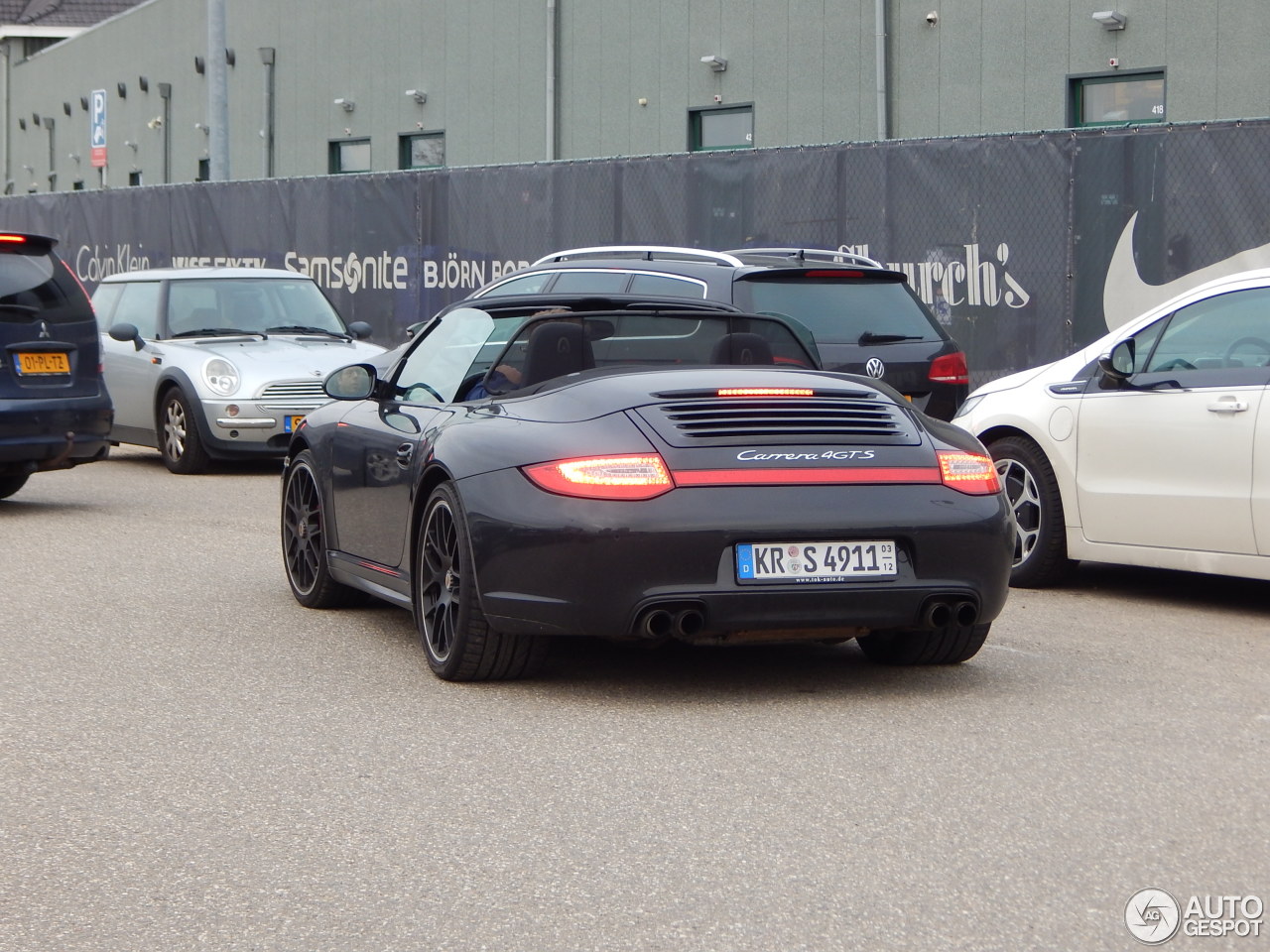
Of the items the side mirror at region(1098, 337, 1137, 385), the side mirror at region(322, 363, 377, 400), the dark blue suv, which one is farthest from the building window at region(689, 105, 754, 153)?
the side mirror at region(322, 363, 377, 400)

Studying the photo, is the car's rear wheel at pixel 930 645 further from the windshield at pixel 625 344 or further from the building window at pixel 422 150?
the building window at pixel 422 150

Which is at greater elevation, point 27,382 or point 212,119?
point 212,119

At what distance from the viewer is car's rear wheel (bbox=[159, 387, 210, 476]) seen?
14.8 meters

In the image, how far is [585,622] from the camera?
5.95 meters

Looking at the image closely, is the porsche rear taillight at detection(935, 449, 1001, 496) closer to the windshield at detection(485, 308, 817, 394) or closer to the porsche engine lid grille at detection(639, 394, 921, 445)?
the porsche engine lid grille at detection(639, 394, 921, 445)

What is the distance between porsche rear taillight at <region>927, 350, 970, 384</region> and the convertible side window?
124 inches

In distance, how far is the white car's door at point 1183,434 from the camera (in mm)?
8008

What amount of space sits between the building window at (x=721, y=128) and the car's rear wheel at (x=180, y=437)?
1249 centimetres

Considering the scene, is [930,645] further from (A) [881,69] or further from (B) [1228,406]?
(A) [881,69]

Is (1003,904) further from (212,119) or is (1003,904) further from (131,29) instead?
(131,29)

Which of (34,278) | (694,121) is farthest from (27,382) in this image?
(694,121)

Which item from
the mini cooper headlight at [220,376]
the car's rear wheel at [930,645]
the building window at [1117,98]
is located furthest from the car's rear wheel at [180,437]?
the building window at [1117,98]

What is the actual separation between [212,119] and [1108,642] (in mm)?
19420

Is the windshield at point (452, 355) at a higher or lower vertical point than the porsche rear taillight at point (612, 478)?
Result: higher
